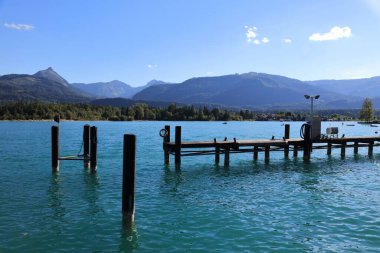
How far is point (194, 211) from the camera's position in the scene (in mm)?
18922

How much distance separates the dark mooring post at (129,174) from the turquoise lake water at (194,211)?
2.35ft

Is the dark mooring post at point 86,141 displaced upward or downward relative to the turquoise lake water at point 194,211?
upward

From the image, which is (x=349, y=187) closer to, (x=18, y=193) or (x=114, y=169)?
(x=114, y=169)

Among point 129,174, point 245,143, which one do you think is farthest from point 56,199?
point 245,143

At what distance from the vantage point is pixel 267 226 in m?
16.6

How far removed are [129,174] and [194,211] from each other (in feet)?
14.9

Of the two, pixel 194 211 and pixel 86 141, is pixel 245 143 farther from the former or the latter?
pixel 194 211

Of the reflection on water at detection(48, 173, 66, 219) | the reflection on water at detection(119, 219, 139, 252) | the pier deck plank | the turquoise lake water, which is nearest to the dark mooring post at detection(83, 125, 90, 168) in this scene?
the turquoise lake water

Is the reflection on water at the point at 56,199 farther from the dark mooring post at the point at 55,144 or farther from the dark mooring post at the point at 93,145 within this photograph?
the dark mooring post at the point at 93,145

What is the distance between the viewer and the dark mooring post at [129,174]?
15.8 metres

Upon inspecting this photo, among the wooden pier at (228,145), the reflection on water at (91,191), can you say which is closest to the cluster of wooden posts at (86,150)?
the reflection on water at (91,191)

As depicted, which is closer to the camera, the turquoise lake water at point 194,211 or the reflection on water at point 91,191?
the turquoise lake water at point 194,211

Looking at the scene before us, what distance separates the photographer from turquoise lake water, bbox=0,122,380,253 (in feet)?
48.0

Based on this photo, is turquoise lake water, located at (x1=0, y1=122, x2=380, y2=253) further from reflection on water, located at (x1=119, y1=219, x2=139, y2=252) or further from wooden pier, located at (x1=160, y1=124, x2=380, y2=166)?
wooden pier, located at (x1=160, y1=124, x2=380, y2=166)
